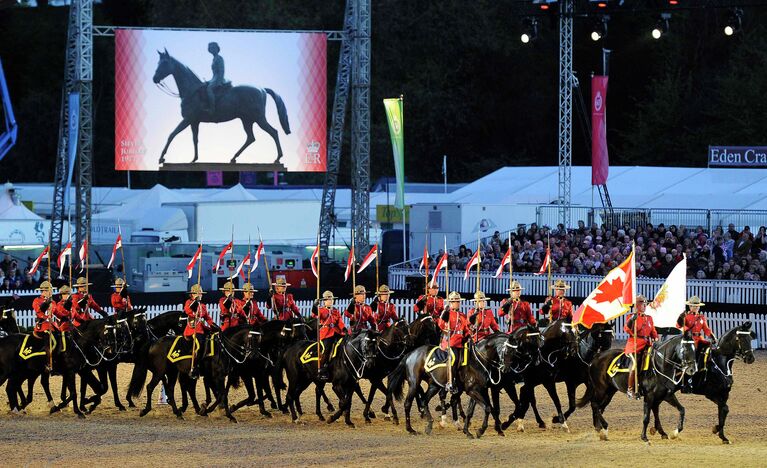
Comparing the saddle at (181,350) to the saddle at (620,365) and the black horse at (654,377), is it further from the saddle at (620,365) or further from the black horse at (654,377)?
the saddle at (620,365)

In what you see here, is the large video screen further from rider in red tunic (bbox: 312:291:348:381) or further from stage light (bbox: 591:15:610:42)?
rider in red tunic (bbox: 312:291:348:381)

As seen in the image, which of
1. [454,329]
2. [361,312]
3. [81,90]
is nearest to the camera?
[454,329]

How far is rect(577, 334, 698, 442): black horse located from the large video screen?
70.6ft

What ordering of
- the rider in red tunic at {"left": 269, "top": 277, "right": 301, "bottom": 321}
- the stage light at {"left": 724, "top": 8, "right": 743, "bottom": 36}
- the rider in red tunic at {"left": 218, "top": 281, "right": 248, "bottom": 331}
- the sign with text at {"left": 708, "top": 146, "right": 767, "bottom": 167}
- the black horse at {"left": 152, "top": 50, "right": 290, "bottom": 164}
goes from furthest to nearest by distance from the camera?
the sign with text at {"left": 708, "top": 146, "right": 767, "bottom": 167}, the black horse at {"left": 152, "top": 50, "right": 290, "bottom": 164}, the stage light at {"left": 724, "top": 8, "right": 743, "bottom": 36}, the rider in red tunic at {"left": 269, "top": 277, "right": 301, "bottom": 321}, the rider in red tunic at {"left": 218, "top": 281, "right": 248, "bottom": 331}

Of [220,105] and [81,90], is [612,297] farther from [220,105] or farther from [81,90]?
[220,105]

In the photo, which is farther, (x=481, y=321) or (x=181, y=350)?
(x=181, y=350)

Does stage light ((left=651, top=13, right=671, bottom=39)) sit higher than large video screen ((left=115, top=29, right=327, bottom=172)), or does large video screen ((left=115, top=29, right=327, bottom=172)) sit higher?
stage light ((left=651, top=13, right=671, bottom=39))

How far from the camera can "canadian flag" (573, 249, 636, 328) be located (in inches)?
760

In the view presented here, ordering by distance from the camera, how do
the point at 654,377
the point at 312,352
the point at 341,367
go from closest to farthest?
the point at 654,377
the point at 341,367
the point at 312,352

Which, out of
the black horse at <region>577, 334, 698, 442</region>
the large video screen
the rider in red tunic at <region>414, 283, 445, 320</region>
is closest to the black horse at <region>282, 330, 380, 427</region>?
the rider in red tunic at <region>414, 283, 445, 320</region>

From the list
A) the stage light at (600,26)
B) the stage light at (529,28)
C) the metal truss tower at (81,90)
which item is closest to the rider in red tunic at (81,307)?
the metal truss tower at (81,90)

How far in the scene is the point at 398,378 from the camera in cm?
2069

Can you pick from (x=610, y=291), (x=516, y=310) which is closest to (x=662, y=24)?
(x=516, y=310)

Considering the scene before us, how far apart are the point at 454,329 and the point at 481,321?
27.0 inches
